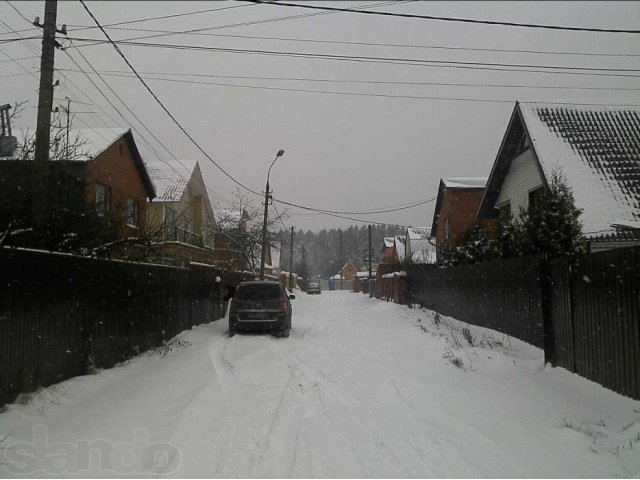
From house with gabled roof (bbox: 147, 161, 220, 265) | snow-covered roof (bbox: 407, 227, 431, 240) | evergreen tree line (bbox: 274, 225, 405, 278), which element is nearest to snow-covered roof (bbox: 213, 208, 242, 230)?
house with gabled roof (bbox: 147, 161, 220, 265)

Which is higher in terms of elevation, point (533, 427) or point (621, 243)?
point (621, 243)

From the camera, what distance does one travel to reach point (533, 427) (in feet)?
18.5

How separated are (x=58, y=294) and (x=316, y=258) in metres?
138

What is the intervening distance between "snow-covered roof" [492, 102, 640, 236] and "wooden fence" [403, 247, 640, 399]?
12.6ft

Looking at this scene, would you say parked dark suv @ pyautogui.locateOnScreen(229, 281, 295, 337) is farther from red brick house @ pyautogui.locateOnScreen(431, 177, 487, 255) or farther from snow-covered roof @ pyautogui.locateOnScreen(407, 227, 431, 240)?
snow-covered roof @ pyautogui.locateOnScreen(407, 227, 431, 240)

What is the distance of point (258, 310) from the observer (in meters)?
13.3

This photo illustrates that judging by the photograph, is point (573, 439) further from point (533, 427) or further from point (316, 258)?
point (316, 258)

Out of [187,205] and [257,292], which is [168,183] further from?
[257,292]

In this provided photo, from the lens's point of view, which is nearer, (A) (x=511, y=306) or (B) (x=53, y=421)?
(B) (x=53, y=421)

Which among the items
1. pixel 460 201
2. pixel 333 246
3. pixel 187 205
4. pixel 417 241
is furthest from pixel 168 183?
pixel 333 246

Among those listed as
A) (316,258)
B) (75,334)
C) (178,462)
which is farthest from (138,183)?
(316,258)

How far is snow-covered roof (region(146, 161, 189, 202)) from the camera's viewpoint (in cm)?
2889

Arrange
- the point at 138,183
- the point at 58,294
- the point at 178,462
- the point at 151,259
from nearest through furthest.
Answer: the point at 178,462, the point at 58,294, the point at 151,259, the point at 138,183

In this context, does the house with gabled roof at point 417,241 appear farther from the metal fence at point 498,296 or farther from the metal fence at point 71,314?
the metal fence at point 71,314
